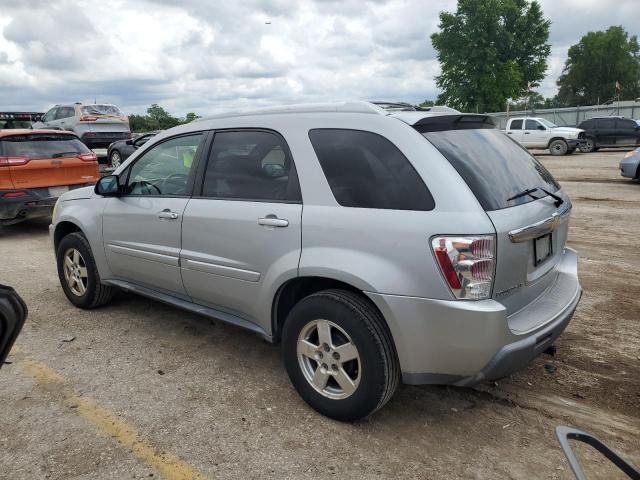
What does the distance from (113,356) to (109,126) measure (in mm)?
15678

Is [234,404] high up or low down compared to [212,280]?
down

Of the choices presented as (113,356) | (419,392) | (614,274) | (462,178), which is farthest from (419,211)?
(614,274)

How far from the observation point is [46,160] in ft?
27.2

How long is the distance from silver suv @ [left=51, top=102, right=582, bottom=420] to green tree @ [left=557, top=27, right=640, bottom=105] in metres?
87.2

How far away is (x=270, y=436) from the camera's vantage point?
9.66 feet

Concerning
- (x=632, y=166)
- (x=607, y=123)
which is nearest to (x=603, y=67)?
(x=607, y=123)

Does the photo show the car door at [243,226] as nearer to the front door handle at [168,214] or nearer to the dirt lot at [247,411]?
the front door handle at [168,214]

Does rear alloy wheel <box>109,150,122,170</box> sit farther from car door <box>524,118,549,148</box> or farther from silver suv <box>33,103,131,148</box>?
car door <box>524,118,549,148</box>

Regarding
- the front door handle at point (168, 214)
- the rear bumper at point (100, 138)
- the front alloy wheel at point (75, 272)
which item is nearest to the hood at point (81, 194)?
the front alloy wheel at point (75, 272)

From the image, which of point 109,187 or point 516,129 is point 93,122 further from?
point 516,129

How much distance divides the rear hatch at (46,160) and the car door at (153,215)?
450cm

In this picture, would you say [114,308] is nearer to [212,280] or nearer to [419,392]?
[212,280]

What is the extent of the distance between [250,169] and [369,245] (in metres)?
1.16

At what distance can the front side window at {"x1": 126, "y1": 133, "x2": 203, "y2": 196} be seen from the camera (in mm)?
3951
